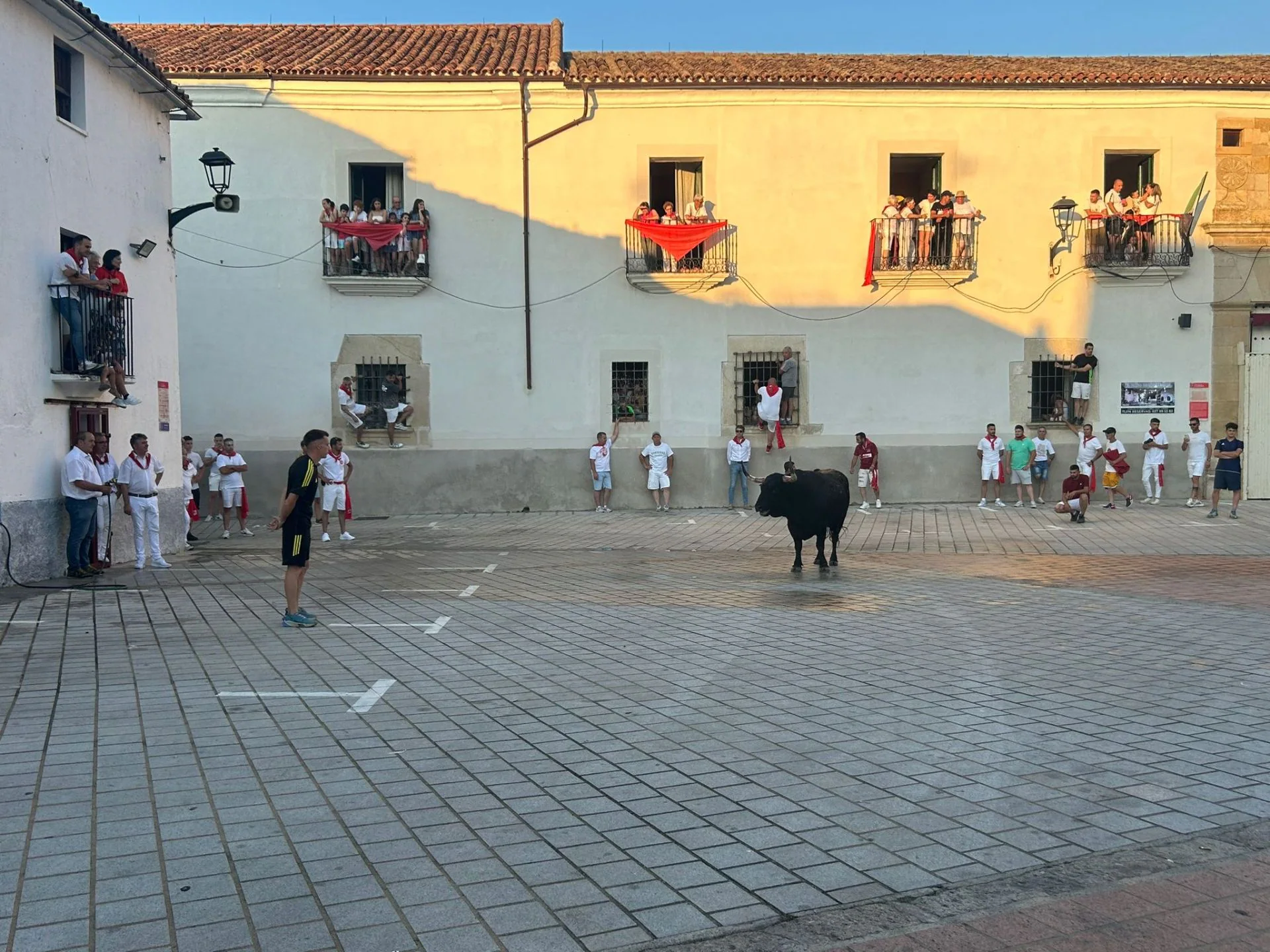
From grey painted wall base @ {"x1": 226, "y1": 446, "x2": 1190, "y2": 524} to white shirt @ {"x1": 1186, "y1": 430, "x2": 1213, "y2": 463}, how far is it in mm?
1012

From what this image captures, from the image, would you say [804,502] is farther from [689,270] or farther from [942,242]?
[942,242]

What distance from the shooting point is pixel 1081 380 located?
21.7 m

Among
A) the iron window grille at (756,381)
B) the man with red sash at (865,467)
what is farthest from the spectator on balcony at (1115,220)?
the iron window grille at (756,381)

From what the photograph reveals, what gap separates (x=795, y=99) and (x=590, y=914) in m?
20.2

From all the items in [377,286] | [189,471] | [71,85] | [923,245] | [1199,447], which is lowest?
[189,471]

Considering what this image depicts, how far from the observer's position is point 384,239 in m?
20.7

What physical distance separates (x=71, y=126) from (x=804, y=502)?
9.93 metres

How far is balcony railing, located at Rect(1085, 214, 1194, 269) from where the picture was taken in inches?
845

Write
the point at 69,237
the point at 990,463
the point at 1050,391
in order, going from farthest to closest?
the point at 1050,391, the point at 990,463, the point at 69,237

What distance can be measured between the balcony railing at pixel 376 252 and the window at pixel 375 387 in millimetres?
1771

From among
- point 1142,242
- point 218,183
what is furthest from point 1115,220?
point 218,183

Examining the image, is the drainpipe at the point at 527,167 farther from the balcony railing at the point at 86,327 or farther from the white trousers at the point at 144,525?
the white trousers at the point at 144,525

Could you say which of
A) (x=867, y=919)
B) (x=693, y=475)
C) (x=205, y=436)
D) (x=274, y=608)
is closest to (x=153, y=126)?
(x=205, y=436)

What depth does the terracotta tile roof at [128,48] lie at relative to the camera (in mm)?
→ 12627
